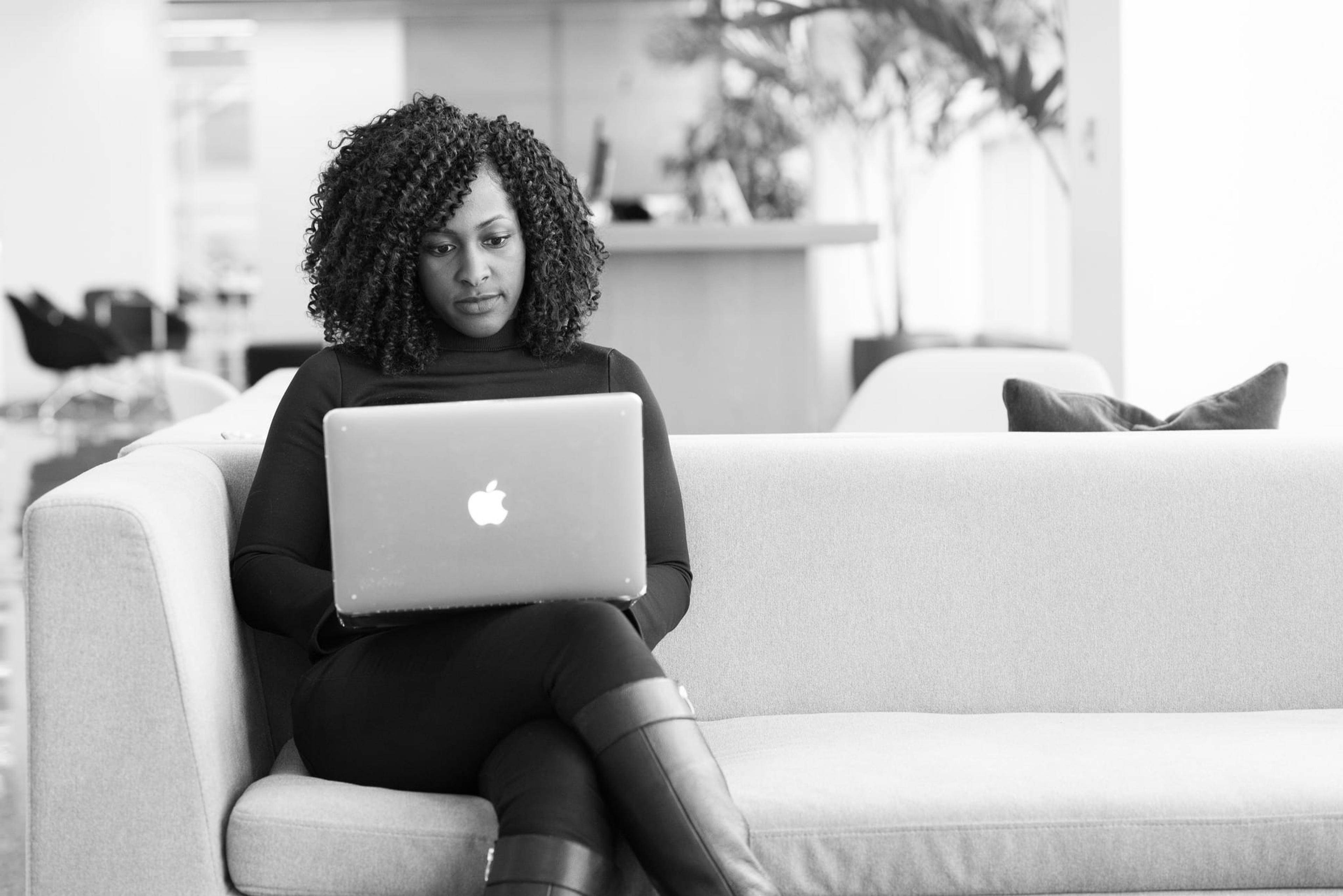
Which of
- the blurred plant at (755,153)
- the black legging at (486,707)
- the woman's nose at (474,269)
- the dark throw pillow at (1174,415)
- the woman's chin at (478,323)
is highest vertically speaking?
the blurred plant at (755,153)

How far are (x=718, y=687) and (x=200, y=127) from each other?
720 inches

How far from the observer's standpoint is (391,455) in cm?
165

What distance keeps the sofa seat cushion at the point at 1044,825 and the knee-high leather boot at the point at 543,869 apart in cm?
24

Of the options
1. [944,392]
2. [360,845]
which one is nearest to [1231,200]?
[944,392]

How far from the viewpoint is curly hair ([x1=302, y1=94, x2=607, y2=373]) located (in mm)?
2117

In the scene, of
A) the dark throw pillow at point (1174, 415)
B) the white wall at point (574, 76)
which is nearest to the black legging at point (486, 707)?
the dark throw pillow at point (1174, 415)

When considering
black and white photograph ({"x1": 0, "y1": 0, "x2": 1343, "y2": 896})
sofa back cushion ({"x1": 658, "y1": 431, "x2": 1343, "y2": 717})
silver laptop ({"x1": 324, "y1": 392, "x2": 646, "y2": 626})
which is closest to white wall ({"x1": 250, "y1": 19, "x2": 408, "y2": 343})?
black and white photograph ({"x1": 0, "y1": 0, "x2": 1343, "y2": 896})

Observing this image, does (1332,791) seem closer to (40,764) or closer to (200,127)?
(40,764)

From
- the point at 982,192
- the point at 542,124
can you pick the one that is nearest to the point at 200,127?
the point at 542,124

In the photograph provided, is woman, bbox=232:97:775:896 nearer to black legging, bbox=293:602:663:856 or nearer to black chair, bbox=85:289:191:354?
black legging, bbox=293:602:663:856

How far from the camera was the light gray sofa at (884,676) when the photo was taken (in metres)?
1.71

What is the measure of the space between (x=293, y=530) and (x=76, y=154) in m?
11.5

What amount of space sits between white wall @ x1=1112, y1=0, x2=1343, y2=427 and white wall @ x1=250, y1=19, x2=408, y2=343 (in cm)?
961

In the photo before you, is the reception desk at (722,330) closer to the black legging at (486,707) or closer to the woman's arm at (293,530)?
the woman's arm at (293,530)
